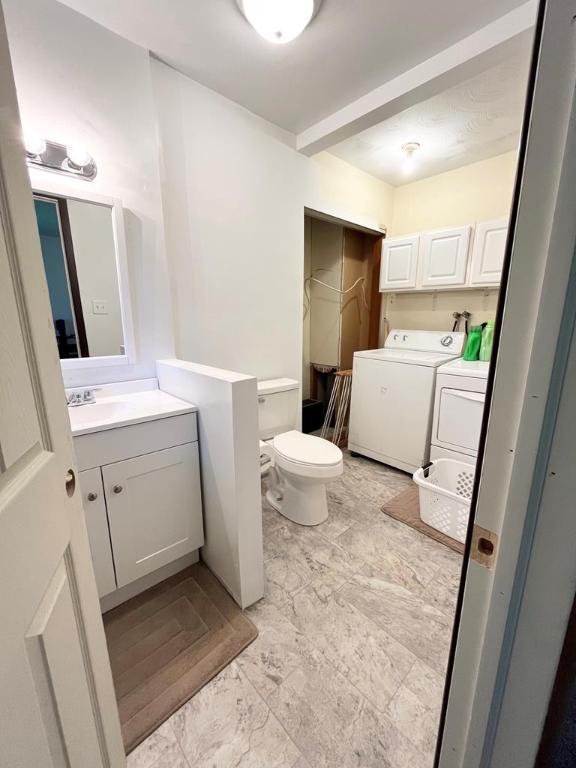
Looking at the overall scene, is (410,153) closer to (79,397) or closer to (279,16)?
(279,16)

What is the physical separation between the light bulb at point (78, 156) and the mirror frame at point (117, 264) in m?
0.10

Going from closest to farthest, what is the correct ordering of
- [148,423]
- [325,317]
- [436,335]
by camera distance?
1. [148,423]
2. [436,335]
3. [325,317]

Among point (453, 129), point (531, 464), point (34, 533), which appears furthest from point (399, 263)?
point (34, 533)

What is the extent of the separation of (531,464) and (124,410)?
1.54 metres

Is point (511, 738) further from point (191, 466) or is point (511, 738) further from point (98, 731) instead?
point (191, 466)

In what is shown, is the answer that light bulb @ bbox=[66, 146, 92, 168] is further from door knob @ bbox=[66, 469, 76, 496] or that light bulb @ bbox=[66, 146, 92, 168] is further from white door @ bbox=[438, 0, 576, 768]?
white door @ bbox=[438, 0, 576, 768]

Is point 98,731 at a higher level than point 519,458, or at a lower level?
lower

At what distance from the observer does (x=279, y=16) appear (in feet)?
4.25

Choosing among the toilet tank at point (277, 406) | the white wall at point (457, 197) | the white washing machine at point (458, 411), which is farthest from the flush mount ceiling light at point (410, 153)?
the toilet tank at point (277, 406)

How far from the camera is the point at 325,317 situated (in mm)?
3408

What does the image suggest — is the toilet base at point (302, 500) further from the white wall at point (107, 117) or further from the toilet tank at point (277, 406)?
the white wall at point (107, 117)

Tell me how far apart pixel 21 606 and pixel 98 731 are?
1.72 ft

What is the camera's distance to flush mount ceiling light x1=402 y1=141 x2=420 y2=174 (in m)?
2.35

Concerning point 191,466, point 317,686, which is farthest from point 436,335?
point 317,686
